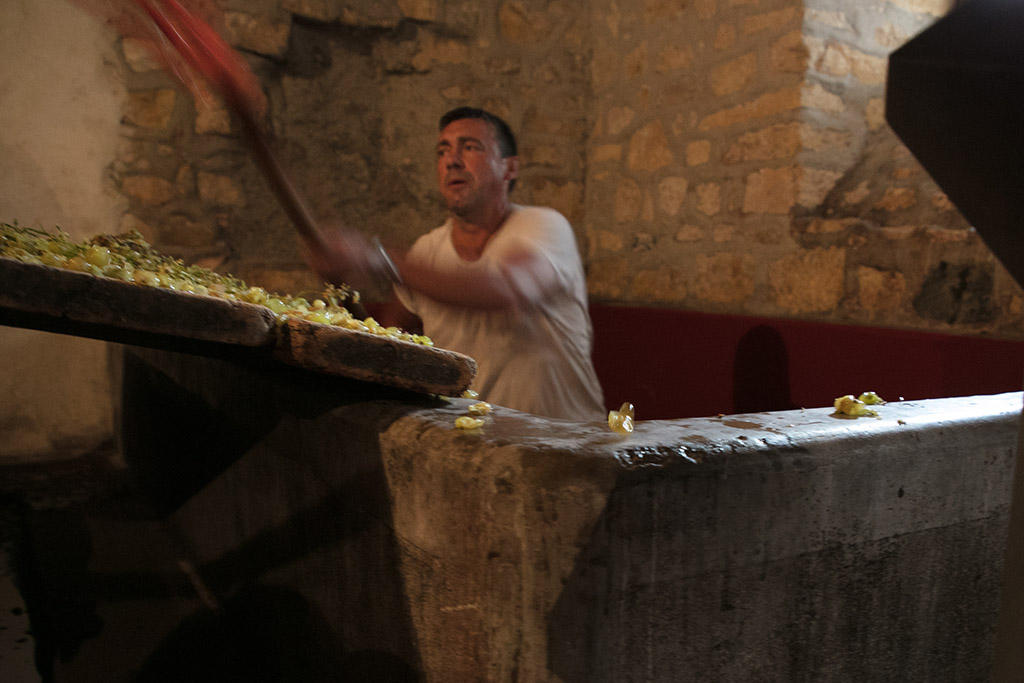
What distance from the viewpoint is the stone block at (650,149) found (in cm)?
339

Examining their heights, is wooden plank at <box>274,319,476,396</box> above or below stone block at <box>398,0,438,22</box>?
below

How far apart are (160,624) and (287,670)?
0.57 meters

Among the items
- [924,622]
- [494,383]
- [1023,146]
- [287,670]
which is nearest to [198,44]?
[494,383]

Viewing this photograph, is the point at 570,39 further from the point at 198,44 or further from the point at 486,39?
the point at 198,44

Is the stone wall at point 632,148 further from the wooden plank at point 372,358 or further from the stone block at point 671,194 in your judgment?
the wooden plank at point 372,358

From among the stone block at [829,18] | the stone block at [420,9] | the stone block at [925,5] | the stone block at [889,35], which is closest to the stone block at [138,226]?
the stone block at [420,9]

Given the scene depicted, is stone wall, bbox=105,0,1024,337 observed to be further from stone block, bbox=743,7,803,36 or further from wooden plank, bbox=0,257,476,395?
wooden plank, bbox=0,257,476,395

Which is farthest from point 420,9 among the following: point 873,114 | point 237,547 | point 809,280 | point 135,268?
point 237,547

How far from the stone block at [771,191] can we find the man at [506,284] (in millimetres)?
1164

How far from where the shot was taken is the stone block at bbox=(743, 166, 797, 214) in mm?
2783

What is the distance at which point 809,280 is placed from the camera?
2713 millimetres

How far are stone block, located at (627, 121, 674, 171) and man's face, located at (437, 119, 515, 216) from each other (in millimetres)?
1400

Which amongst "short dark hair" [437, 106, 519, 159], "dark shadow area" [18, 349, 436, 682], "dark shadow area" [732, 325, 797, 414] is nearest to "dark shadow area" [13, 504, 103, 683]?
"dark shadow area" [18, 349, 436, 682]

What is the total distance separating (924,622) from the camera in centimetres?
103
